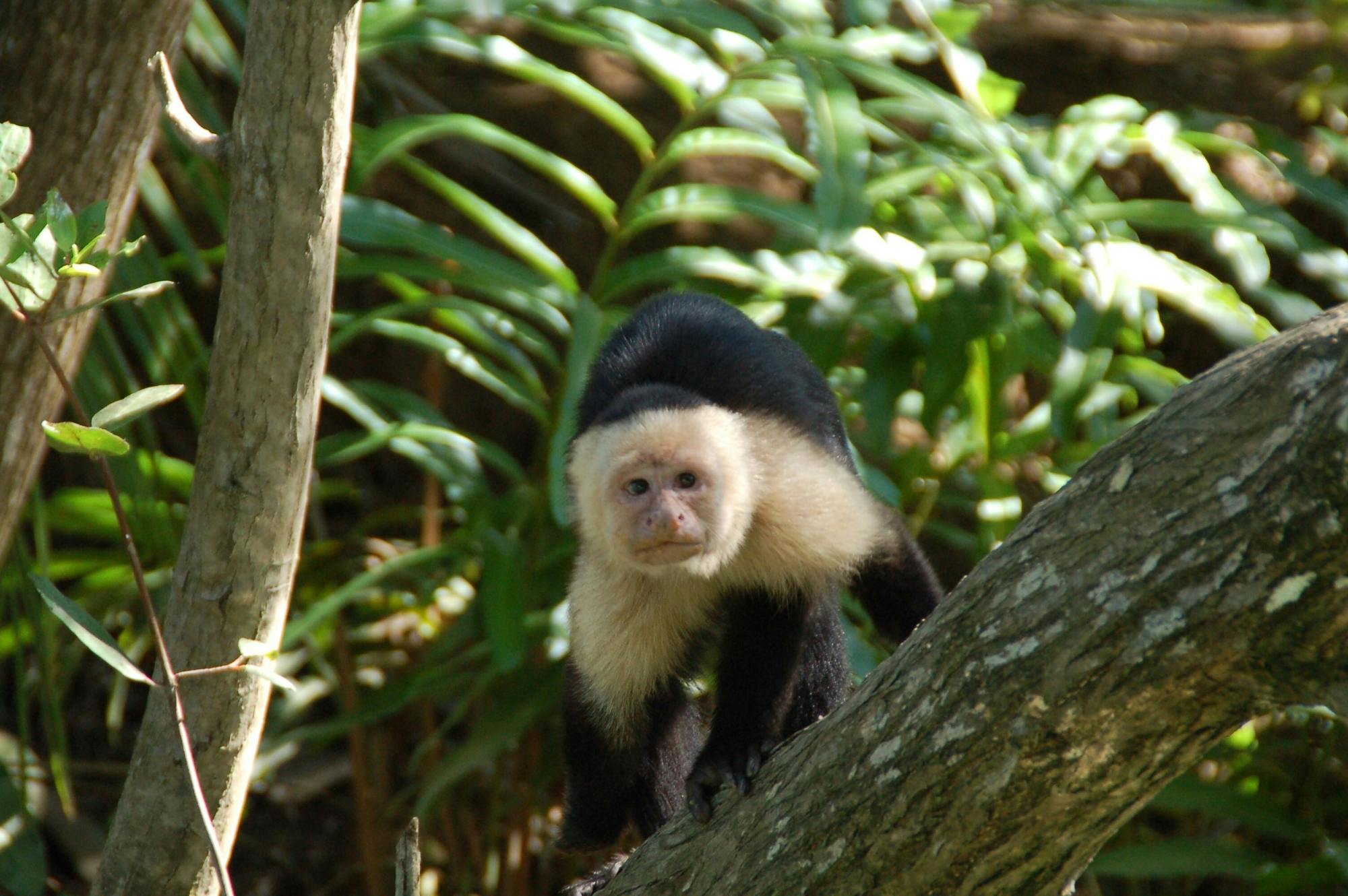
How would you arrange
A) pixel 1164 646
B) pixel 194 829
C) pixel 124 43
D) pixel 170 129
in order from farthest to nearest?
pixel 170 129, pixel 124 43, pixel 194 829, pixel 1164 646

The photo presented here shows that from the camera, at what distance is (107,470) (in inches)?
57.6

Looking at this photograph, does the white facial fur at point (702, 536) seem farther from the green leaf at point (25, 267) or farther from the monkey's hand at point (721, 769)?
the green leaf at point (25, 267)

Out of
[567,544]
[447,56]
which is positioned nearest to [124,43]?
[567,544]

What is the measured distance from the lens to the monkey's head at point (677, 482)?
2029 millimetres

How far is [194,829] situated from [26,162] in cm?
107

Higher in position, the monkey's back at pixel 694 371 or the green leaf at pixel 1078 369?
the monkey's back at pixel 694 371

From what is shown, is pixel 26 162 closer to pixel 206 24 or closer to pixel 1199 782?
pixel 206 24

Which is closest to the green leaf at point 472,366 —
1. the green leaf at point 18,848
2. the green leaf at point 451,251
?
the green leaf at point 451,251

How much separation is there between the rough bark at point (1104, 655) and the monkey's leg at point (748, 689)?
10.7 inches

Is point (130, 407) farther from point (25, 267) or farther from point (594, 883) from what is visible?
point (594, 883)

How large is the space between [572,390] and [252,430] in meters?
1.09

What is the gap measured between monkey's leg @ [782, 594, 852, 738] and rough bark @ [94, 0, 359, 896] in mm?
816

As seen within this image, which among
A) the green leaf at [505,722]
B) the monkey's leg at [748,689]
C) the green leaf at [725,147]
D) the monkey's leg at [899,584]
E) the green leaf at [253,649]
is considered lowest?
the green leaf at [505,722]

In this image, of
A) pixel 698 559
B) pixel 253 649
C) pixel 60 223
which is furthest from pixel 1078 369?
pixel 60 223
